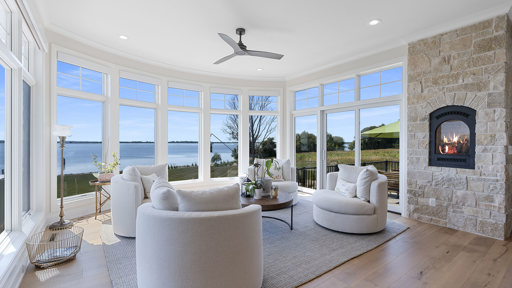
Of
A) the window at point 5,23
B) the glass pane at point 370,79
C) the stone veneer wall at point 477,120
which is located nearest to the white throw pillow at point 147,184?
the window at point 5,23

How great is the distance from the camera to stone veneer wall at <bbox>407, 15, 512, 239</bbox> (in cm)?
320

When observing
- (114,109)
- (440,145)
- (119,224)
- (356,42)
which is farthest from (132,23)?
(440,145)

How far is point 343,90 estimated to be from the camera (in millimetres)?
5277

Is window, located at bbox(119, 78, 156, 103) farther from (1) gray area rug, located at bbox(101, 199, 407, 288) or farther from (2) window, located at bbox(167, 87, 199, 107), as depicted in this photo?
(1) gray area rug, located at bbox(101, 199, 407, 288)

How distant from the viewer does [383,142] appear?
15.1ft

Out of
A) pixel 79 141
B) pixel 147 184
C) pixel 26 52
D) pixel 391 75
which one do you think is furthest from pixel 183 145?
pixel 391 75

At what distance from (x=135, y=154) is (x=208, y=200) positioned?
148 inches

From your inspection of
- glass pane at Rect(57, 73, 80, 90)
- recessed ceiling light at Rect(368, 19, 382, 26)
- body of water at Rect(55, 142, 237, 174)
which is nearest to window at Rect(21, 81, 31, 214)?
glass pane at Rect(57, 73, 80, 90)

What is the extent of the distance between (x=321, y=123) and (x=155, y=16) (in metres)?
3.96

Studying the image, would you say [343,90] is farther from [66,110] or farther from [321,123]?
[66,110]

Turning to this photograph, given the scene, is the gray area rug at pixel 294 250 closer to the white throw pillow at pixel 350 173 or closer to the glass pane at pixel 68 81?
Answer: the white throw pillow at pixel 350 173

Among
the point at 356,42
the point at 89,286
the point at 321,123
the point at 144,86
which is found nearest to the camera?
the point at 89,286

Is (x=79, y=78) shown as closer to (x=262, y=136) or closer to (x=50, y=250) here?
(x=50, y=250)

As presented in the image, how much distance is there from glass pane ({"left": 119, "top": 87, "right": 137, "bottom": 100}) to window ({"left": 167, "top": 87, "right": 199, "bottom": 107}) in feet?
2.40
